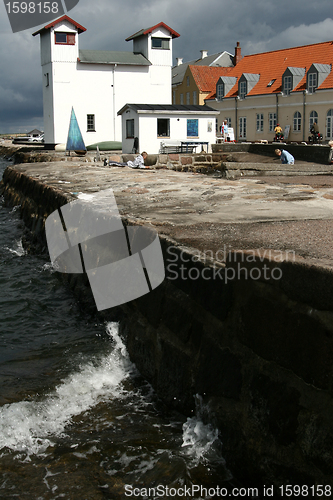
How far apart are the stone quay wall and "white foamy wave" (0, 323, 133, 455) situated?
0.43m

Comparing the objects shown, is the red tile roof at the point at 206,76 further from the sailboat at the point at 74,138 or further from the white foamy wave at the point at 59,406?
the white foamy wave at the point at 59,406

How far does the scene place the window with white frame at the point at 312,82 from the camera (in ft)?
128

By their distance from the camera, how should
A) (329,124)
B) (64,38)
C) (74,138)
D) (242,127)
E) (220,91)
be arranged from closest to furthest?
1. (74,138)
2. (329,124)
3. (64,38)
4. (242,127)
5. (220,91)

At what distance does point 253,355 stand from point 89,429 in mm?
1367

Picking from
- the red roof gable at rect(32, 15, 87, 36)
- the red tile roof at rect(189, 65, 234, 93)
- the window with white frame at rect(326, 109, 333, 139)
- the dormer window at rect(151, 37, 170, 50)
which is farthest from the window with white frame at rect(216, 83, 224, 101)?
the red roof gable at rect(32, 15, 87, 36)

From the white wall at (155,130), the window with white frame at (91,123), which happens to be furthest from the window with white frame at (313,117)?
the window with white frame at (91,123)

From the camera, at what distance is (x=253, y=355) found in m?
2.99

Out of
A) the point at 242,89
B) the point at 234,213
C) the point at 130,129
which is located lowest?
the point at 234,213

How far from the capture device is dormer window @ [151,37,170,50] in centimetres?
4234

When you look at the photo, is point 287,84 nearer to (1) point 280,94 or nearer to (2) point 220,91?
(1) point 280,94

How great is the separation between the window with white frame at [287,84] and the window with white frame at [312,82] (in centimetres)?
200

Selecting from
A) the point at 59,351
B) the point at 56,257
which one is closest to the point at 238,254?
the point at 59,351

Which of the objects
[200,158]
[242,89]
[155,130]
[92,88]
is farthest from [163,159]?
[242,89]

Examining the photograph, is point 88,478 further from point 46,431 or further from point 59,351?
point 59,351
